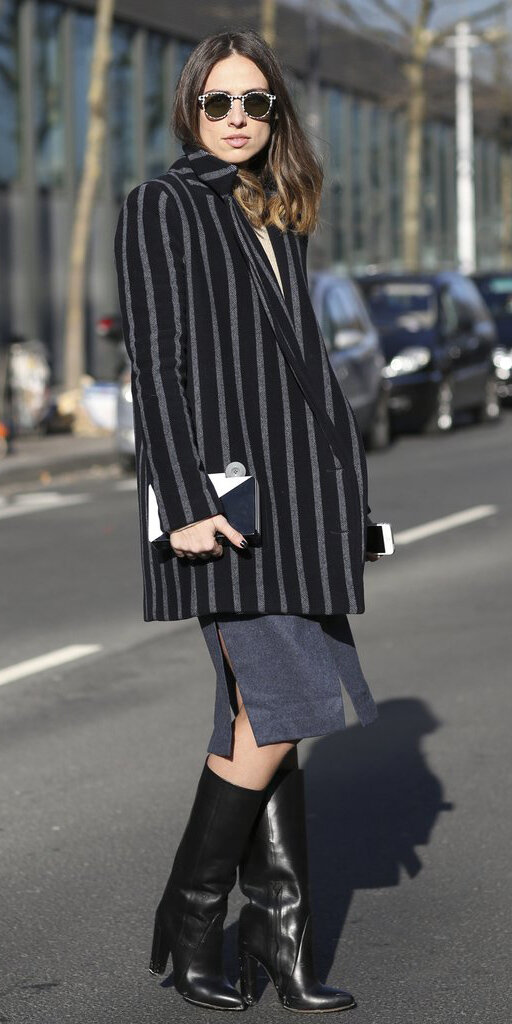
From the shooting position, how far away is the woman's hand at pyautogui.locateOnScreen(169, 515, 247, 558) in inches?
134

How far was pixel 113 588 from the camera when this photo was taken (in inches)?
385

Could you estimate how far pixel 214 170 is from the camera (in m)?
3.59

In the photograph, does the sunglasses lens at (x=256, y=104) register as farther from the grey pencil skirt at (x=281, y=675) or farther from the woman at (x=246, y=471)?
the grey pencil skirt at (x=281, y=675)

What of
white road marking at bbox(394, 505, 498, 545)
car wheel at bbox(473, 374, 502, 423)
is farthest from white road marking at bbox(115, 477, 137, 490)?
car wheel at bbox(473, 374, 502, 423)

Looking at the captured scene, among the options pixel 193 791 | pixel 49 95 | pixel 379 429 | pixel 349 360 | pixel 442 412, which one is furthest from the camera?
pixel 49 95

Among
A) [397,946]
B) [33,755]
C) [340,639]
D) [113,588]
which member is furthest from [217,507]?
[113,588]

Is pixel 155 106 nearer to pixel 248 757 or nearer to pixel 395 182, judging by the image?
pixel 395 182

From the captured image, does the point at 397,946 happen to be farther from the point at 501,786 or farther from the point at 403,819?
the point at 501,786

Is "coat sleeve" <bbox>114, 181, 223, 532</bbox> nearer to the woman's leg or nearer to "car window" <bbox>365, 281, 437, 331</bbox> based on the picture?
the woman's leg

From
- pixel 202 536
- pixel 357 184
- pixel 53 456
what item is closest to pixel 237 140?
A: pixel 202 536

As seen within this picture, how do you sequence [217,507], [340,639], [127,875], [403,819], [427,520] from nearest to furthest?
[217,507], [340,639], [127,875], [403,819], [427,520]

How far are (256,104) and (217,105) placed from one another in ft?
0.24

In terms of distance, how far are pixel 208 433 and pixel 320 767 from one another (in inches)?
103

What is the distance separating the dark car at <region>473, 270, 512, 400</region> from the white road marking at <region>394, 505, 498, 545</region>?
11722 mm
